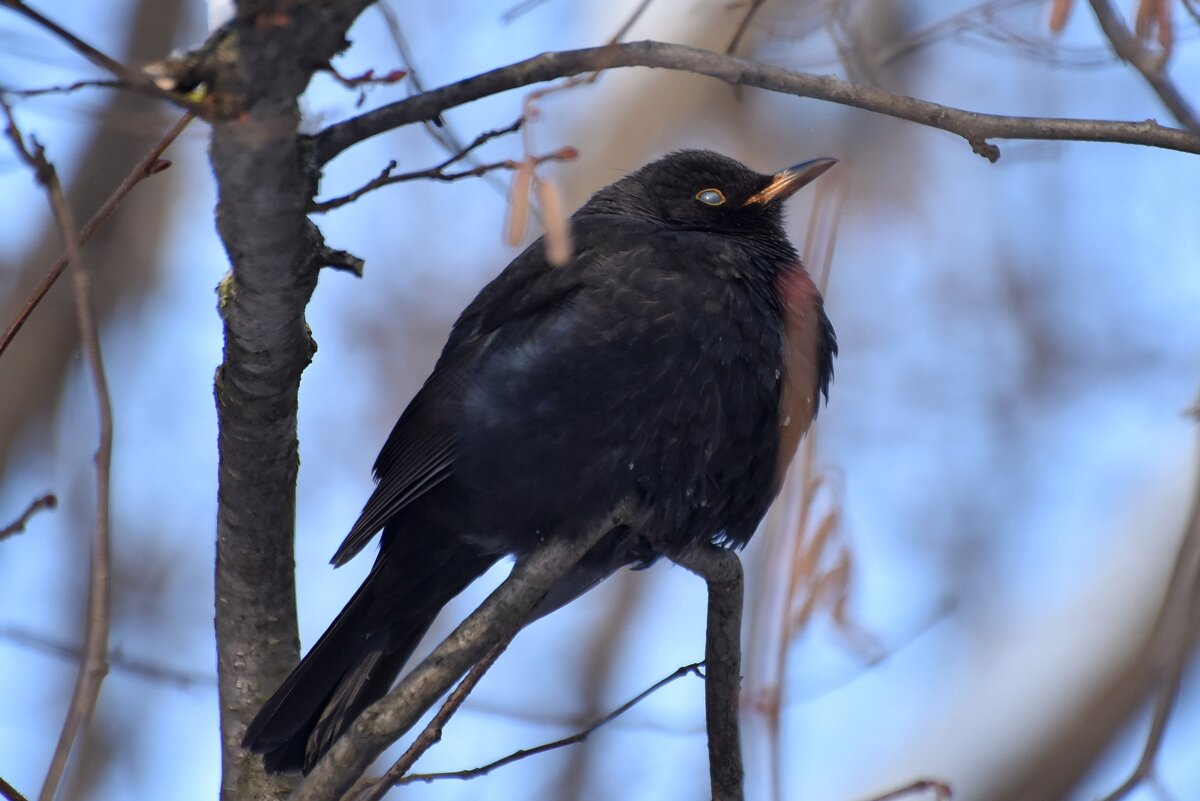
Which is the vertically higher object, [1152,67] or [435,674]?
[1152,67]

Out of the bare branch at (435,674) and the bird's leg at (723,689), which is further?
the bird's leg at (723,689)

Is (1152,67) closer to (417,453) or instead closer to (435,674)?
(435,674)

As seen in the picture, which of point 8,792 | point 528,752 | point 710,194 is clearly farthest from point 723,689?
point 710,194

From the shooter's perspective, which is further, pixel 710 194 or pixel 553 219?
pixel 710 194

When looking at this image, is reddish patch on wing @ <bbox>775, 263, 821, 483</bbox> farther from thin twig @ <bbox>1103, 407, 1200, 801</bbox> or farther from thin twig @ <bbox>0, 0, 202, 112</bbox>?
thin twig @ <bbox>0, 0, 202, 112</bbox>

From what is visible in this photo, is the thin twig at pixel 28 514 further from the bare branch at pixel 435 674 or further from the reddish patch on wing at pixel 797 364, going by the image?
the reddish patch on wing at pixel 797 364

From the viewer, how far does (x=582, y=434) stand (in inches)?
147

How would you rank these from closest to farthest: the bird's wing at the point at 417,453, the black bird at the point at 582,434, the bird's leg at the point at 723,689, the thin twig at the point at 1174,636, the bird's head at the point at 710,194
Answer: the thin twig at the point at 1174,636 → the bird's leg at the point at 723,689 → the black bird at the point at 582,434 → the bird's wing at the point at 417,453 → the bird's head at the point at 710,194

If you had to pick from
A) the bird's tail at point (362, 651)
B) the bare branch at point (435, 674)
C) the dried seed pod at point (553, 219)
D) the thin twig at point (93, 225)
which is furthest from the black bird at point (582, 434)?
the thin twig at point (93, 225)

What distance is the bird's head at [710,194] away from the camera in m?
4.89

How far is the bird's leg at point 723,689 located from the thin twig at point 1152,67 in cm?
160

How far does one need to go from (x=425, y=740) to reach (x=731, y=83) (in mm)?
1540

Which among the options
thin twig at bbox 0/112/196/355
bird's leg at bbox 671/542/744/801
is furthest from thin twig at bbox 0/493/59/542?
bird's leg at bbox 671/542/744/801

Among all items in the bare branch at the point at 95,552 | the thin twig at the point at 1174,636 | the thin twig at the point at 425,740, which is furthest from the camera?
the thin twig at the point at 425,740
